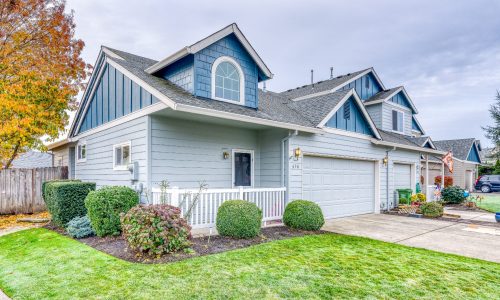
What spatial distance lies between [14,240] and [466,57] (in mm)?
21475

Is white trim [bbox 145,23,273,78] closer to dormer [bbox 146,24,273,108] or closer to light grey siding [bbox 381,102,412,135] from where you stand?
dormer [bbox 146,24,273,108]

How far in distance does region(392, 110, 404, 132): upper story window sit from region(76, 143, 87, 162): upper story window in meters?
13.8

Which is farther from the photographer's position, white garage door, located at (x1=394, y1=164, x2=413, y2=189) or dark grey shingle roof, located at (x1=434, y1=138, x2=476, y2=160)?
dark grey shingle roof, located at (x1=434, y1=138, x2=476, y2=160)

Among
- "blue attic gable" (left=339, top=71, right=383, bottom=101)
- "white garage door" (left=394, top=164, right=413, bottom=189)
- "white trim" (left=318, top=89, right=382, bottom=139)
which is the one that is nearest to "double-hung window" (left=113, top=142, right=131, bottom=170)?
"white trim" (left=318, top=89, right=382, bottom=139)

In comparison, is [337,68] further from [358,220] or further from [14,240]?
[14,240]

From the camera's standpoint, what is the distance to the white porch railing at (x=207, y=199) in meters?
6.63

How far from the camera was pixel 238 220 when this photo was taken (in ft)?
21.3

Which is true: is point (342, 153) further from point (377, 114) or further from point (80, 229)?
point (80, 229)

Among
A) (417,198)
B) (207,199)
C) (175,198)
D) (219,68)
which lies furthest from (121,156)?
(417,198)

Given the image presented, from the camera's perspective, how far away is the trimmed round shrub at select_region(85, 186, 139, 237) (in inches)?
263

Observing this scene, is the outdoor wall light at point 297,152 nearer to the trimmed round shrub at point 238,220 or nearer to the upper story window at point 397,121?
the trimmed round shrub at point 238,220

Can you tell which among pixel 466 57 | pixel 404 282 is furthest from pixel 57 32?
pixel 466 57

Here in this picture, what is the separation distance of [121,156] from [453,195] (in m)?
15.3

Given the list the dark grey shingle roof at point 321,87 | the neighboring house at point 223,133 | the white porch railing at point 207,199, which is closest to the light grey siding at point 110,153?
the neighboring house at point 223,133
